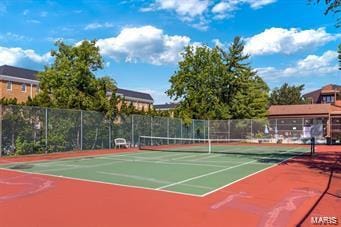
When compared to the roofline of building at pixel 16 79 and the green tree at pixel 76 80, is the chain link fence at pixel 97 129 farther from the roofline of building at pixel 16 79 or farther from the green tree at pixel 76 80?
the roofline of building at pixel 16 79

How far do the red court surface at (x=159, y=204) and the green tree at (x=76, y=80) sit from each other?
51.4ft

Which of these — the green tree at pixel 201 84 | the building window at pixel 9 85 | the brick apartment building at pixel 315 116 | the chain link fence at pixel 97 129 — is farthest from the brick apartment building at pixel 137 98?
the chain link fence at pixel 97 129

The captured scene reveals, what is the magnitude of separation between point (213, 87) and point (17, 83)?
2192cm

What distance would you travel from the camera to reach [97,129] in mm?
26859

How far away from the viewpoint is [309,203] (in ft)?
29.0

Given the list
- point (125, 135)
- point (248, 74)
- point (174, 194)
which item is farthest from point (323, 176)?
point (248, 74)

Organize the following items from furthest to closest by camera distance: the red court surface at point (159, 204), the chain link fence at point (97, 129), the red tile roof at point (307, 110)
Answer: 1. the red tile roof at point (307, 110)
2. the chain link fence at point (97, 129)
3. the red court surface at point (159, 204)

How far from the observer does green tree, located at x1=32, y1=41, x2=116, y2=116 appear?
1086 inches

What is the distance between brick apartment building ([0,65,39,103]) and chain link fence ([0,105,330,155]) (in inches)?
634

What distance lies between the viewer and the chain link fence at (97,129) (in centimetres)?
2062

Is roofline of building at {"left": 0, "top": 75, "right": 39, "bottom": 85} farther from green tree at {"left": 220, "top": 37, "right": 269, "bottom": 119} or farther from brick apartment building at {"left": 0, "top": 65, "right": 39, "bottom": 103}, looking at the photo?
green tree at {"left": 220, "top": 37, "right": 269, "bottom": 119}

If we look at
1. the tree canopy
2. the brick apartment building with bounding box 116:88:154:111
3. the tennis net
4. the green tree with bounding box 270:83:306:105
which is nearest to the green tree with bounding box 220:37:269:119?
the tree canopy

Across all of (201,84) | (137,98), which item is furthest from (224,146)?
(137,98)

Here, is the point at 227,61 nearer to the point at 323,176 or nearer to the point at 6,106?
the point at 6,106
